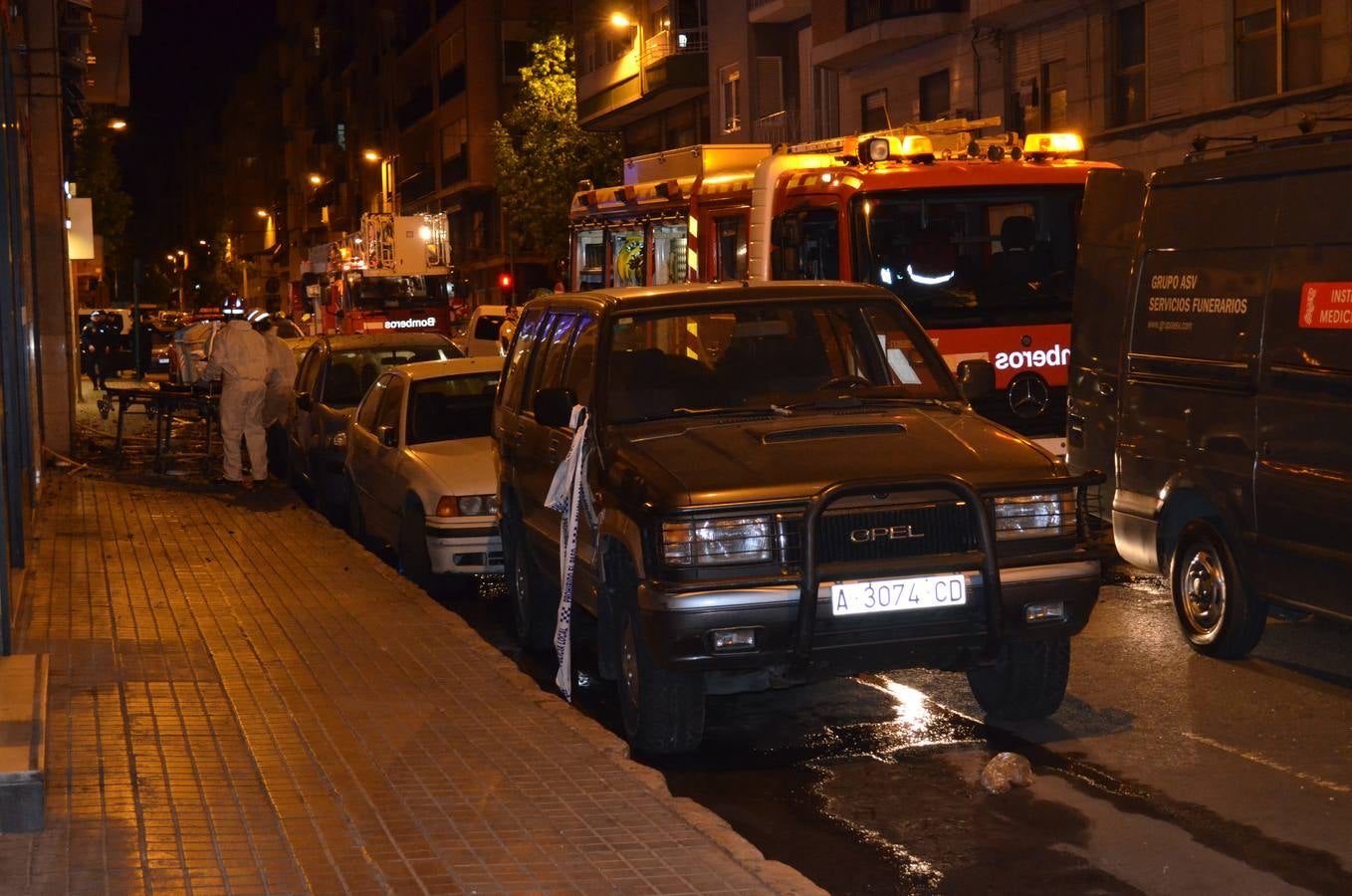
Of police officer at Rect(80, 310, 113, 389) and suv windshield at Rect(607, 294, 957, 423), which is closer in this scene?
suv windshield at Rect(607, 294, 957, 423)

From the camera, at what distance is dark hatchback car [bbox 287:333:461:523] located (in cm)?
1667

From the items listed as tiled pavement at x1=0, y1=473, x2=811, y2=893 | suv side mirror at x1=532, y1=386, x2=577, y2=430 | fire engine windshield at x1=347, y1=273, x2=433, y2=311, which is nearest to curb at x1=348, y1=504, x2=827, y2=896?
tiled pavement at x1=0, y1=473, x2=811, y2=893

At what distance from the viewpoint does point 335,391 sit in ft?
56.6

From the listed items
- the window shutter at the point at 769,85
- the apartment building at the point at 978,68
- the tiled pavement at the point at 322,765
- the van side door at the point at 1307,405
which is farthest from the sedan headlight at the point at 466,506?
the window shutter at the point at 769,85

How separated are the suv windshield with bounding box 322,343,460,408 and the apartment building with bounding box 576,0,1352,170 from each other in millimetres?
5297

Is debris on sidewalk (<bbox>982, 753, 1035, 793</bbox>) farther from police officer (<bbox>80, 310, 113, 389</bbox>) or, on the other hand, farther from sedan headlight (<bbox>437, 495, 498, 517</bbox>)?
police officer (<bbox>80, 310, 113, 389</bbox>)

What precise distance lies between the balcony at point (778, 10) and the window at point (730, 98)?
152 centimetres

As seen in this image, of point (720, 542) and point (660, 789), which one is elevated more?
point (720, 542)

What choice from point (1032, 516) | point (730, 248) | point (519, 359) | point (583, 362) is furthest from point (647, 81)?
point (1032, 516)

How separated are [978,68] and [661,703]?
944 inches

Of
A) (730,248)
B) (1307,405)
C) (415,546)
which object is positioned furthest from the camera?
(730,248)

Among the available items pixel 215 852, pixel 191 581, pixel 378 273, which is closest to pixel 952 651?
pixel 215 852

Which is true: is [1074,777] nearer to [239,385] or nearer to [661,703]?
[661,703]

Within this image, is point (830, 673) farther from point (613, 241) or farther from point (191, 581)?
point (613, 241)
